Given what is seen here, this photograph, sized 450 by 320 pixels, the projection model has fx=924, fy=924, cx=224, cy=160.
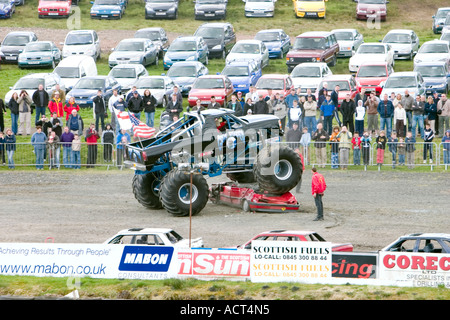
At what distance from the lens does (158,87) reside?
3609cm

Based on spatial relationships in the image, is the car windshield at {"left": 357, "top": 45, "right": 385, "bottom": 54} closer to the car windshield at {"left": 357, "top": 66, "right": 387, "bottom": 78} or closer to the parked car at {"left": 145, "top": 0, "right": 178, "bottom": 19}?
the car windshield at {"left": 357, "top": 66, "right": 387, "bottom": 78}

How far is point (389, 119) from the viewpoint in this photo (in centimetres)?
3173

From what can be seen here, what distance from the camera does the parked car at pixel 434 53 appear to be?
39438mm

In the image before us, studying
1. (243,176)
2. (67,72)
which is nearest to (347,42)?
(67,72)

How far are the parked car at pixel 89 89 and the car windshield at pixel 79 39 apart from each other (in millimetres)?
7727

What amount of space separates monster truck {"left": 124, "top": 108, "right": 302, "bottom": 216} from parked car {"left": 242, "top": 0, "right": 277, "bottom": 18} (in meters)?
28.3

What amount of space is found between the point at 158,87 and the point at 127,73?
256 cm

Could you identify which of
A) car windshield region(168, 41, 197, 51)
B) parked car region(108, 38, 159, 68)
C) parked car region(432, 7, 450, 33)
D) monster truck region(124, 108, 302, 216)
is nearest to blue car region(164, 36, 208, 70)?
car windshield region(168, 41, 197, 51)

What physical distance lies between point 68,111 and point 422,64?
14350 millimetres

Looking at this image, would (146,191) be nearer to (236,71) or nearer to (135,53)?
(236,71)

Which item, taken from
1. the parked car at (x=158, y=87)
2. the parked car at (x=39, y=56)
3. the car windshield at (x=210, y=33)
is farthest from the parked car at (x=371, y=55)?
the parked car at (x=39, y=56)

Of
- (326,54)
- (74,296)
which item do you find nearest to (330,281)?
(74,296)

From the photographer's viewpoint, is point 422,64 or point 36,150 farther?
point 422,64

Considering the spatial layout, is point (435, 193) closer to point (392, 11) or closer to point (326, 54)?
point (326, 54)
